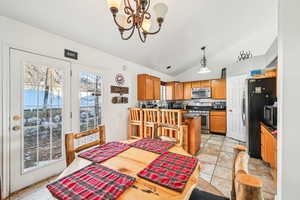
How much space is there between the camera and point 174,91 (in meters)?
5.56

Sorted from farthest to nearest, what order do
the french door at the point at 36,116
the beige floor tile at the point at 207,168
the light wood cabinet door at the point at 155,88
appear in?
1. the light wood cabinet door at the point at 155,88
2. the beige floor tile at the point at 207,168
3. the french door at the point at 36,116

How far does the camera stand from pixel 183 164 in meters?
1.01

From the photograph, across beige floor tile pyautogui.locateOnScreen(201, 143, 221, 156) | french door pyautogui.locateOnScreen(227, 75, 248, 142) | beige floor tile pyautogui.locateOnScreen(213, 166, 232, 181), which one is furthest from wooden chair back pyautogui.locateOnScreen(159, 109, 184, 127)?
french door pyautogui.locateOnScreen(227, 75, 248, 142)

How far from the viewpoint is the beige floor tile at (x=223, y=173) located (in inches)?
83.4

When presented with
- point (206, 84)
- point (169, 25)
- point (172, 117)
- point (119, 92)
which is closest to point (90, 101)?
point (119, 92)

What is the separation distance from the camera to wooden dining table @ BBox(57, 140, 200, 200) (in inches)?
27.5

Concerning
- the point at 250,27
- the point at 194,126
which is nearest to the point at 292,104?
the point at 194,126

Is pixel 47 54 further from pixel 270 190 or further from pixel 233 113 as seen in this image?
pixel 233 113

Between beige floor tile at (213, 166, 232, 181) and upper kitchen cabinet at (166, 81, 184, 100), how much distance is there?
→ 356cm

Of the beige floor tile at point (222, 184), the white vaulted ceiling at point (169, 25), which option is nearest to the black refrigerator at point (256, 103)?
the beige floor tile at point (222, 184)

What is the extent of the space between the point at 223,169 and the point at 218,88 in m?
3.42

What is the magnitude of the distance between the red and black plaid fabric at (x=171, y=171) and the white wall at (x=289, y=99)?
54 cm

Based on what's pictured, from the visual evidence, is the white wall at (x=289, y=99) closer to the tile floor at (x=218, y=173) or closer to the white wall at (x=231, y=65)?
the tile floor at (x=218, y=173)

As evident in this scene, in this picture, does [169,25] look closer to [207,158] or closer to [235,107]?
[207,158]
